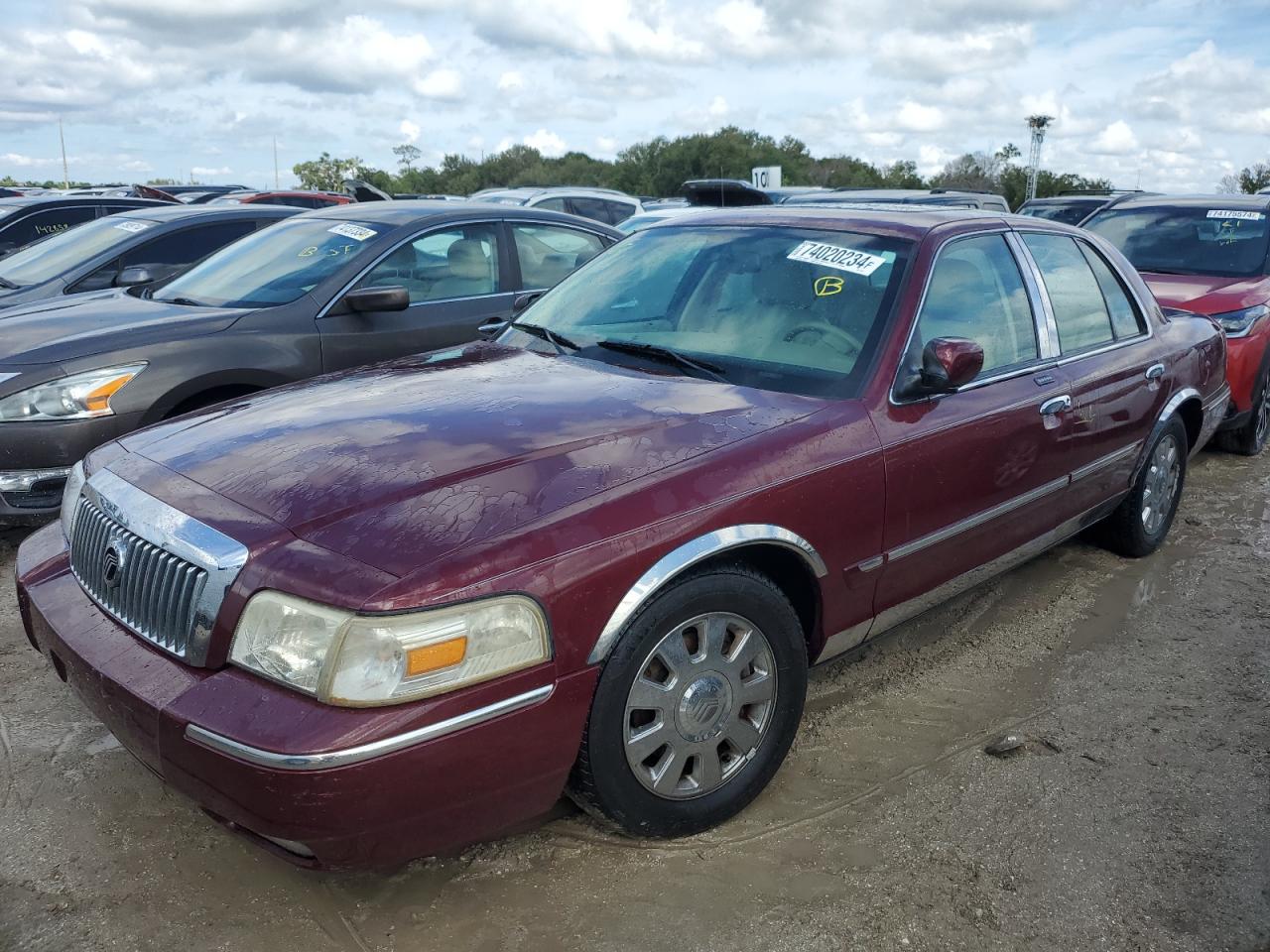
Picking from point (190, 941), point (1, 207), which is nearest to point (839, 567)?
point (190, 941)

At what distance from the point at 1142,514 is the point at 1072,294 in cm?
123

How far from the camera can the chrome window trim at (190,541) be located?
7.26ft

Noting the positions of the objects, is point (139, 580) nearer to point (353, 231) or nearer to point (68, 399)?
point (68, 399)

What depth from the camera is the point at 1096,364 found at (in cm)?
402

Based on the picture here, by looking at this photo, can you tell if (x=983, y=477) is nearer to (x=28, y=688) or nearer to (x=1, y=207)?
(x=28, y=688)

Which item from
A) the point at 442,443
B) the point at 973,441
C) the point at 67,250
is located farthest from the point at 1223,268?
the point at 67,250

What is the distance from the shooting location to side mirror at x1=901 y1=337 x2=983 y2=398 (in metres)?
3.06

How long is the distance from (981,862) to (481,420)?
1709mm

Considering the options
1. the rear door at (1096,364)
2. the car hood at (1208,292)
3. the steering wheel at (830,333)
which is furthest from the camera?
the car hood at (1208,292)

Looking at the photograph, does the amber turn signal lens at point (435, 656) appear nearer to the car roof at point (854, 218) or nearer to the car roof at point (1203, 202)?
the car roof at point (854, 218)

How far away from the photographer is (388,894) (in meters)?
2.48

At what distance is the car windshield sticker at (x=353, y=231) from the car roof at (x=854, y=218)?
1.95 m

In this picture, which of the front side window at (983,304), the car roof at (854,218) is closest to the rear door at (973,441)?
the front side window at (983,304)

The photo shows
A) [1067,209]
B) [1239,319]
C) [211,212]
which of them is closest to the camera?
[1239,319]
